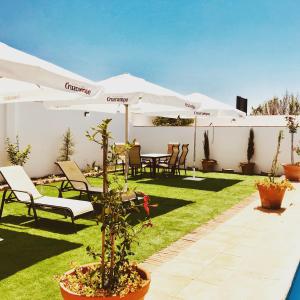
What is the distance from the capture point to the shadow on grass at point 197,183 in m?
11.4

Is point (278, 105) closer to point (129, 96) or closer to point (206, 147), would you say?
point (206, 147)

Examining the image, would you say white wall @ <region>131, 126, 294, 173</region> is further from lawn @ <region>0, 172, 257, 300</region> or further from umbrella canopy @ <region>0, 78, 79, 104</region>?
umbrella canopy @ <region>0, 78, 79, 104</region>

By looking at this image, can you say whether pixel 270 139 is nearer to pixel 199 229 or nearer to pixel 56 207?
pixel 199 229

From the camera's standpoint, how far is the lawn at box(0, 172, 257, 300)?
427 cm

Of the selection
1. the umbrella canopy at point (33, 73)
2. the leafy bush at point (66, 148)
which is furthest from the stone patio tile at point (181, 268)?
the leafy bush at point (66, 148)

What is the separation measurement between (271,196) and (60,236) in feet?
15.6

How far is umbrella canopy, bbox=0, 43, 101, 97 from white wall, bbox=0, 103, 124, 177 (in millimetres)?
7037

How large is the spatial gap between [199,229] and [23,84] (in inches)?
156

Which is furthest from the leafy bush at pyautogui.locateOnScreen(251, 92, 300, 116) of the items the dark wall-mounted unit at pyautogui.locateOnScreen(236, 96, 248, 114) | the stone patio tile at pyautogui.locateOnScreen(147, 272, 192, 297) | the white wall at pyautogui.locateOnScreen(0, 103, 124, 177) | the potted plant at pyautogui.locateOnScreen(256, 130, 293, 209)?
the stone patio tile at pyautogui.locateOnScreen(147, 272, 192, 297)

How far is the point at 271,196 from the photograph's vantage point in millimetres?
8227

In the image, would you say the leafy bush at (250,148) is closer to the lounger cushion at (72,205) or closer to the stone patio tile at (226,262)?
the lounger cushion at (72,205)

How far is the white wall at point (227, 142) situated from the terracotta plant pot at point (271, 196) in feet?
24.7

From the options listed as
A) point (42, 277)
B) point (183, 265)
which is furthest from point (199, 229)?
point (42, 277)

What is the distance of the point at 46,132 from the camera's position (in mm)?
13508
